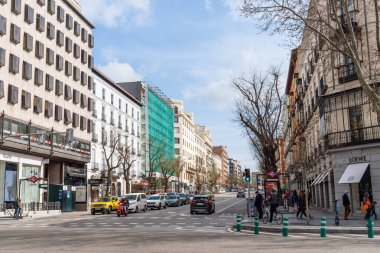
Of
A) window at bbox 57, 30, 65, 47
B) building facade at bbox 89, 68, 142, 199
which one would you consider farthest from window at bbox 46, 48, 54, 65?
building facade at bbox 89, 68, 142, 199

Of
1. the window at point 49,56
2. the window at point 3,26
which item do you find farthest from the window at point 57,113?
the window at point 3,26

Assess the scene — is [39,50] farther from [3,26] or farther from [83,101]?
[83,101]

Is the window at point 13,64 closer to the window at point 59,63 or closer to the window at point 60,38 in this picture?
the window at point 59,63

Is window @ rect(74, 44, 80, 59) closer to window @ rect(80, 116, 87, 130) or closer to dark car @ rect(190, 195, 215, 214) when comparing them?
window @ rect(80, 116, 87, 130)

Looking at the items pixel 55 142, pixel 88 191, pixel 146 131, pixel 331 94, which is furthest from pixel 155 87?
pixel 331 94

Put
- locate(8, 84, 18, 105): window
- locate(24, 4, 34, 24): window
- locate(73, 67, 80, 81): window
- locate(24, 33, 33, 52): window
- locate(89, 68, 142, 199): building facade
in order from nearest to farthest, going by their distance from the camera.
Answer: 1. locate(8, 84, 18, 105): window
2. locate(24, 33, 33, 52): window
3. locate(24, 4, 34, 24): window
4. locate(73, 67, 80, 81): window
5. locate(89, 68, 142, 199): building facade

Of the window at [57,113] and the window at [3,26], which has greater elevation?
the window at [3,26]

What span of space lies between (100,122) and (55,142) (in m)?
14.7

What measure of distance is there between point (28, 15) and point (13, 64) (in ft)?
18.3

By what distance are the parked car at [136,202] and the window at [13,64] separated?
15316mm

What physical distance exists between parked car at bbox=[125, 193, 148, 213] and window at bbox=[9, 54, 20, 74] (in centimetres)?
1532

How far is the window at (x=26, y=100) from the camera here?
39.7 meters

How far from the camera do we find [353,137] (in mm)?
28047

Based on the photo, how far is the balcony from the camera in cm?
2669
